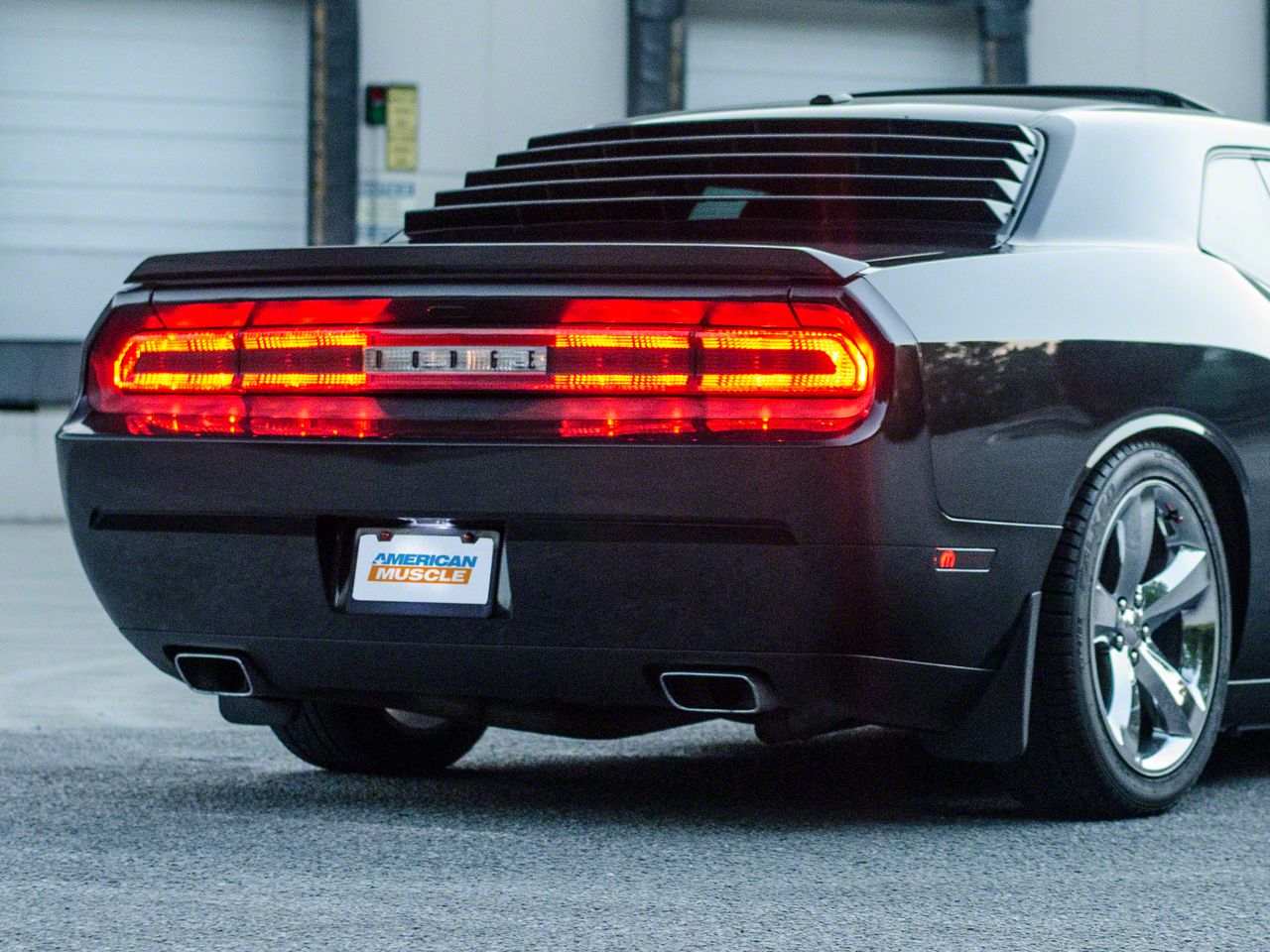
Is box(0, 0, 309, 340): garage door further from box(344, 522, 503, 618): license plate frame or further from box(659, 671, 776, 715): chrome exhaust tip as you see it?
box(659, 671, 776, 715): chrome exhaust tip

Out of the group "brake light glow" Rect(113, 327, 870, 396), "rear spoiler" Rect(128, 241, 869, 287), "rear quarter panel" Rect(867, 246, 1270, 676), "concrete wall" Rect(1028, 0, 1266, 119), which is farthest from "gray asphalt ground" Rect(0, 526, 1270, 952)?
"concrete wall" Rect(1028, 0, 1266, 119)

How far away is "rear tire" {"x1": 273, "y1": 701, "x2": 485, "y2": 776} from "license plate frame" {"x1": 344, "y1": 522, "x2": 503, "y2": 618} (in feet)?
2.70

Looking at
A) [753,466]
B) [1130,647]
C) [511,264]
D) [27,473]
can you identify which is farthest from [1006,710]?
[27,473]

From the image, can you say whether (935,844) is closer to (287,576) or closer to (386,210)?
(287,576)

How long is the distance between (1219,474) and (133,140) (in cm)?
1206

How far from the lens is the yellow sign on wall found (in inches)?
634

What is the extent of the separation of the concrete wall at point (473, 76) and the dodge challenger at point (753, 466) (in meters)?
11.2

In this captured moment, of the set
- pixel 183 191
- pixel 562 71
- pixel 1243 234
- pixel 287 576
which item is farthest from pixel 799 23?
pixel 287 576

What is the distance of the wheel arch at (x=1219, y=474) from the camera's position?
4.77 m

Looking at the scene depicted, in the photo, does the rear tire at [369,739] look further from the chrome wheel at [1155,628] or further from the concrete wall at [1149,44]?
the concrete wall at [1149,44]

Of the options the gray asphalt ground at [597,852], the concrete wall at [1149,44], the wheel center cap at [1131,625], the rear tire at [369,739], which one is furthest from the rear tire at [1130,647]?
the concrete wall at [1149,44]

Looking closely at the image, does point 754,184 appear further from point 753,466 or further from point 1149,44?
point 1149,44

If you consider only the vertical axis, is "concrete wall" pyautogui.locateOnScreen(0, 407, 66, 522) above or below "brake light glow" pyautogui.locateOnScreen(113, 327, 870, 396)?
below

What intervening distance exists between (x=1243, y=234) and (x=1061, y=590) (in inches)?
45.9
